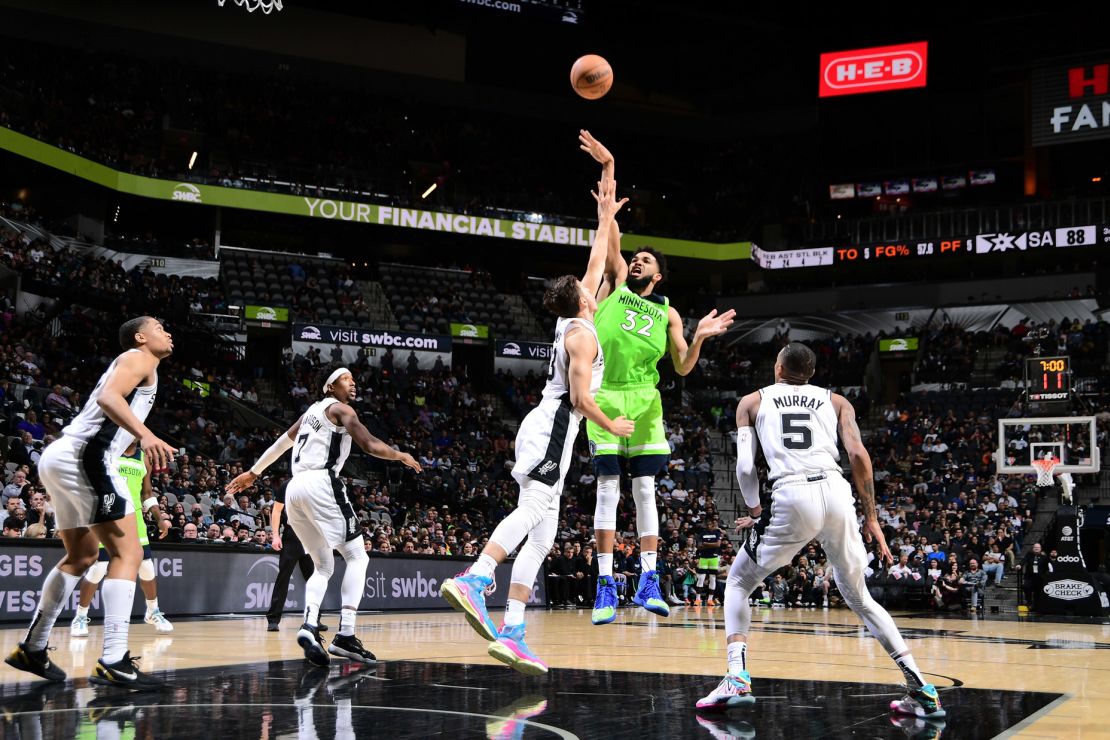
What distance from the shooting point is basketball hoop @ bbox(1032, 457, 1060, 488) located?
22.9m

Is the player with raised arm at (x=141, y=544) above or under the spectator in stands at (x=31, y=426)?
under

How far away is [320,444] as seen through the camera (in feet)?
31.9

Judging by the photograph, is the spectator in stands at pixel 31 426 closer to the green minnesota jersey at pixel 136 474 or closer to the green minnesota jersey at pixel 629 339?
the green minnesota jersey at pixel 136 474

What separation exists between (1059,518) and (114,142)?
1126 inches

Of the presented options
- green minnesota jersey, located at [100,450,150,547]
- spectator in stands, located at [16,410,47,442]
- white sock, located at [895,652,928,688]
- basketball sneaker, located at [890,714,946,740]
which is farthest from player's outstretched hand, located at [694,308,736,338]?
spectator in stands, located at [16,410,47,442]

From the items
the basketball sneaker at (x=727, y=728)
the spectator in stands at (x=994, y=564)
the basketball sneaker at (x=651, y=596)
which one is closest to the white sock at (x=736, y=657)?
the basketball sneaker at (x=727, y=728)

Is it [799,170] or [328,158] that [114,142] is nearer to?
[328,158]

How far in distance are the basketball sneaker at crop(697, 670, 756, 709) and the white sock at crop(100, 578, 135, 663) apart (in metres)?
3.88

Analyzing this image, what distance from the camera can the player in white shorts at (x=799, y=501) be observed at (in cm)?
677

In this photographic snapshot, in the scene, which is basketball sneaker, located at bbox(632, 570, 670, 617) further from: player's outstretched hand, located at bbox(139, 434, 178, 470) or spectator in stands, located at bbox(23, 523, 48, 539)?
spectator in stands, located at bbox(23, 523, 48, 539)

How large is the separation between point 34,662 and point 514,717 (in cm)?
357

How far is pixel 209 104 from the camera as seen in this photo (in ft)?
123

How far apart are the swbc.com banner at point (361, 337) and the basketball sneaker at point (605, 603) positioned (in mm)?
26621

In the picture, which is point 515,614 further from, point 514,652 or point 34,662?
point 34,662
